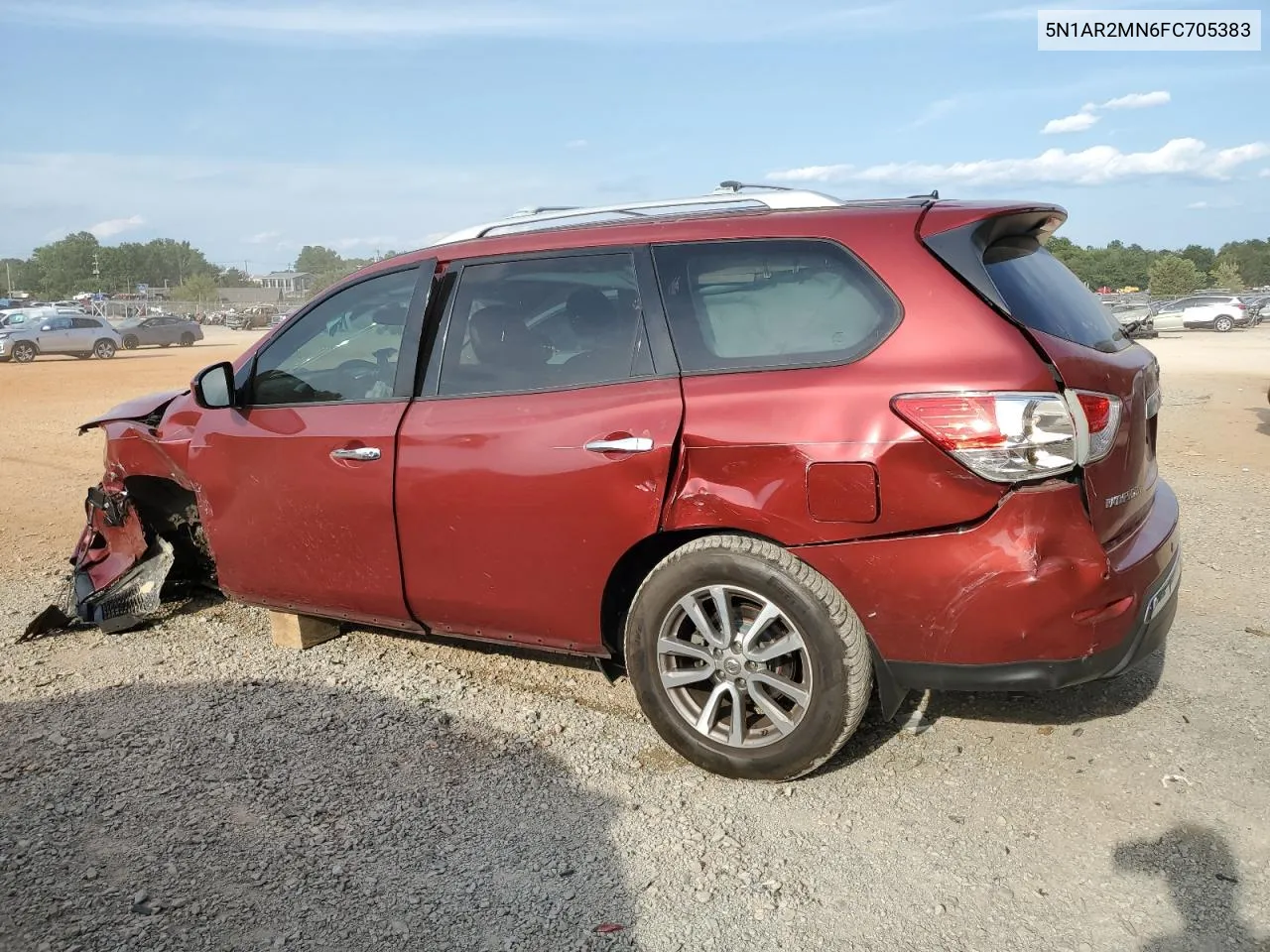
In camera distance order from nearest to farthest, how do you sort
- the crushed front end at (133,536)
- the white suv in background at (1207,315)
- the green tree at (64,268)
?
1. the crushed front end at (133,536)
2. the white suv in background at (1207,315)
3. the green tree at (64,268)

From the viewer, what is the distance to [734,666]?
11.3 ft

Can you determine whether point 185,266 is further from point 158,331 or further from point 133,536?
point 133,536

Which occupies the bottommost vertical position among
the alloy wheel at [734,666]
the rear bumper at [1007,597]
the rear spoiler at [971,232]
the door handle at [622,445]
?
the alloy wheel at [734,666]

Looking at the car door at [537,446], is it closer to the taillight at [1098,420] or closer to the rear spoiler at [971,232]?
the rear spoiler at [971,232]

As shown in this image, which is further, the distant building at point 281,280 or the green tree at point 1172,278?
the distant building at point 281,280

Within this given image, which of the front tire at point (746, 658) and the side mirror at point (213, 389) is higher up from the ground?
the side mirror at point (213, 389)

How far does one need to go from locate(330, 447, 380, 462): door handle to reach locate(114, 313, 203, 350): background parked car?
3925 centimetres

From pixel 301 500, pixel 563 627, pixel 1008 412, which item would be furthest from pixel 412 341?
pixel 1008 412

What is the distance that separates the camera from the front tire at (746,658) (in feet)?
10.8

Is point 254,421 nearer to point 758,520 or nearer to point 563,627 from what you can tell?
point 563,627

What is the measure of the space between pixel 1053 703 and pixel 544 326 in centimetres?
242

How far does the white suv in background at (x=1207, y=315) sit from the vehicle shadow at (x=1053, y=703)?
128 feet

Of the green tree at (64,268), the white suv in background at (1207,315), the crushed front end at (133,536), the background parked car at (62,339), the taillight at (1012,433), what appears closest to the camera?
the taillight at (1012,433)

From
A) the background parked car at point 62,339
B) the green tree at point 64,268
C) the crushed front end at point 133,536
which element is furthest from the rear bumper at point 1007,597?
the green tree at point 64,268
